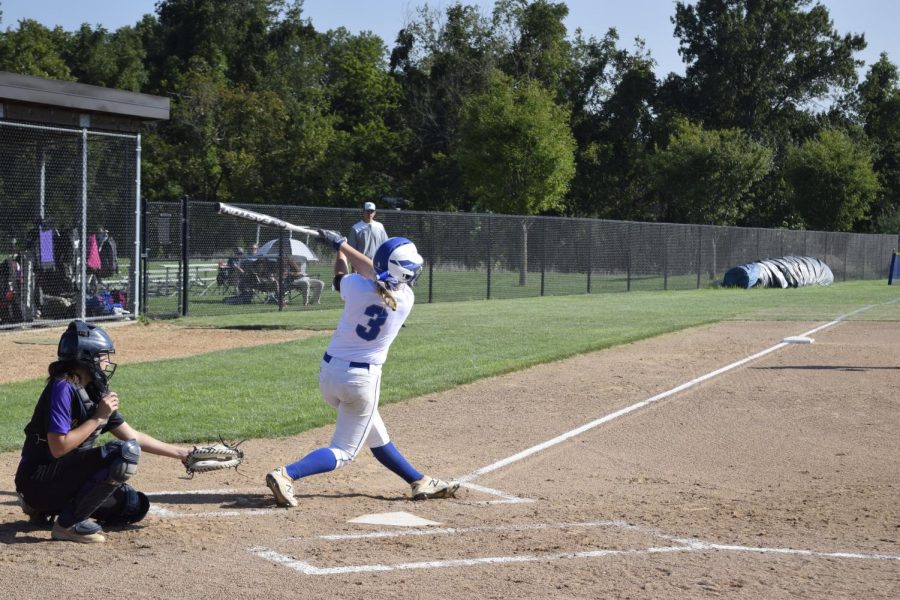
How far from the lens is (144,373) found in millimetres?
12797

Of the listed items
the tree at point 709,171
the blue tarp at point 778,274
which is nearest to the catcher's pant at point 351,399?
the blue tarp at point 778,274

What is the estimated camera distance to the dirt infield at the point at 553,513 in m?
5.11

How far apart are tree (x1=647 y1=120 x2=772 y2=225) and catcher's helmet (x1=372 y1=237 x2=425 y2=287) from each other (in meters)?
42.7

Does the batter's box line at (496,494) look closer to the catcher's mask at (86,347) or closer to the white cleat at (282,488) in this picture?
the white cleat at (282,488)

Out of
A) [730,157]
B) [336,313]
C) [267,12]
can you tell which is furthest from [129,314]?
[267,12]

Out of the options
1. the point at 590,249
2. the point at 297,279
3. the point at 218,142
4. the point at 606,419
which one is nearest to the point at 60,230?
the point at 297,279

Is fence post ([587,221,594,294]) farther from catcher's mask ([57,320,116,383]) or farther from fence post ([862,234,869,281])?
catcher's mask ([57,320,116,383])

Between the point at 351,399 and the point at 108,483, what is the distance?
1577mm

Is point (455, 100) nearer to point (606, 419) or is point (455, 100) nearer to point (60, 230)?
point (60, 230)

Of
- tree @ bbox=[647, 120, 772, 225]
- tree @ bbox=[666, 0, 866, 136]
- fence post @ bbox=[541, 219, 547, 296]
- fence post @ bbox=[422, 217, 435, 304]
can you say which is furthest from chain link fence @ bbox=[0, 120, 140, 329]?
tree @ bbox=[666, 0, 866, 136]

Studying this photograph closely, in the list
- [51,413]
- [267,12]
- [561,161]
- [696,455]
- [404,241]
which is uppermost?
[267,12]

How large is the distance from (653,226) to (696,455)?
30172mm

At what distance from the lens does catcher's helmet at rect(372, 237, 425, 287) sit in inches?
255

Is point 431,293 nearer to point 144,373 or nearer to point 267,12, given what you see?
point 144,373
